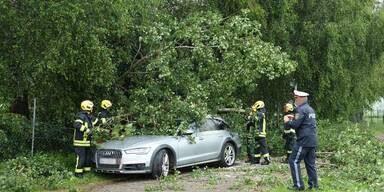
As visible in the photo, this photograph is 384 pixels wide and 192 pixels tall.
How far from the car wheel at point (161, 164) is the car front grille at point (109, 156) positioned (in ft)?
2.53

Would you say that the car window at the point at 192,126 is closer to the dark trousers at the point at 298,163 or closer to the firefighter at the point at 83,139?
the firefighter at the point at 83,139

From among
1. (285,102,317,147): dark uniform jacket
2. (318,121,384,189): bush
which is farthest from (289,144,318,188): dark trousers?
(318,121,384,189): bush

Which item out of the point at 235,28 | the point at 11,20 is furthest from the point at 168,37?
the point at 11,20

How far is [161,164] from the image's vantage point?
12.3 meters

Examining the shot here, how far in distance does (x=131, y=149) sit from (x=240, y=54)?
4.15 m

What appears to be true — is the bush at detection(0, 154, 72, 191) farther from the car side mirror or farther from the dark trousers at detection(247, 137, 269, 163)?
the dark trousers at detection(247, 137, 269, 163)

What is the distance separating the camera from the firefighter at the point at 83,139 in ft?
40.2

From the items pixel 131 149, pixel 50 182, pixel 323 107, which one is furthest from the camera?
pixel 323 107

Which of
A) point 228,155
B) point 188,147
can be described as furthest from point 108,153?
point 228,155

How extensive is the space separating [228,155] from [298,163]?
499cm

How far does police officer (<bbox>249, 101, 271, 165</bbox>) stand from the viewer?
49.3 feet

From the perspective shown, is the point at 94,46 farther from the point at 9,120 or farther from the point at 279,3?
the point at 279,3

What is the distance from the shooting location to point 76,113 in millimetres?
13617

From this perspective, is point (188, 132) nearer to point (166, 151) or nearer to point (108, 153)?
point (166, 151)
